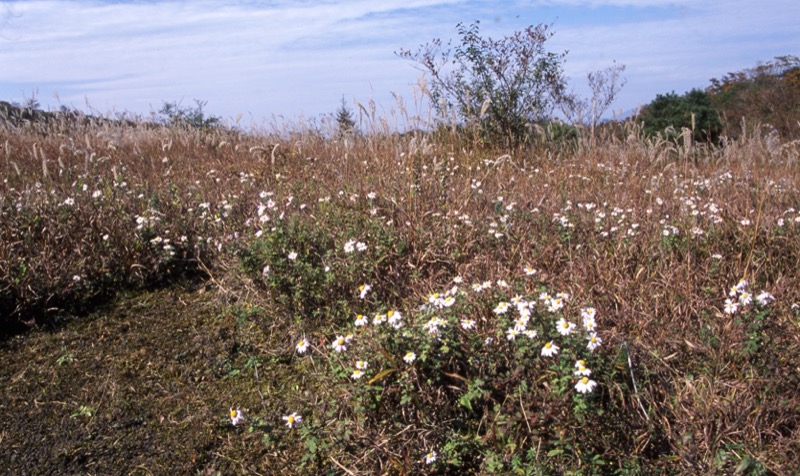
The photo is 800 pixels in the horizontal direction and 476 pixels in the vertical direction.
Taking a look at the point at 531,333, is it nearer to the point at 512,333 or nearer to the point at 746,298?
the point at 512,333

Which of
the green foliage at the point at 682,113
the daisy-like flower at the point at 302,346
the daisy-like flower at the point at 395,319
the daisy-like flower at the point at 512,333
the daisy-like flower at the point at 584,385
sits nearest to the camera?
the daisy-like flower at the point at 584,385

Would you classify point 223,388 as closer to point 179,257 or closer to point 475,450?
point 475,450

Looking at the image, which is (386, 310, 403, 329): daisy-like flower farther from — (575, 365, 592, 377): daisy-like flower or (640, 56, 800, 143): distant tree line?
(640, 56, 800, 143): distant tree line

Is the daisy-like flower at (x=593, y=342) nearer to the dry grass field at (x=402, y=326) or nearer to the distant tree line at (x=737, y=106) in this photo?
the dry grass field at (x=402, y=326)

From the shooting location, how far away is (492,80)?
8.06 meters

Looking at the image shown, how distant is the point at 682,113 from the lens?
510 inches

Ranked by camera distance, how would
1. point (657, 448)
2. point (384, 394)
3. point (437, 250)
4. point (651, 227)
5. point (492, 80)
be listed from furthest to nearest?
point (492, 80)
point (651, 227)
point (437, 250)
point (384, 394)
point (657, 448)

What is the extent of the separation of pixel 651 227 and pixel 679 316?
1124 mm

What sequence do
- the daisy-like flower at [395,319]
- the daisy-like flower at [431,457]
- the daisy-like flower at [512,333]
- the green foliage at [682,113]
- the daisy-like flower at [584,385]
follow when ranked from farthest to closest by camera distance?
the green foliage at [682,113], the daisy-like flower at [395,319], the daisy-like flower at [512,333], the daisy-like flower at [431,457], the daisy-like flower at [584,385]

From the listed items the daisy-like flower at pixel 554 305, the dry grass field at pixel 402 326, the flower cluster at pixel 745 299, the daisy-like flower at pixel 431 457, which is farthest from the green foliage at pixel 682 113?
the daisy-like flower at pixel 431 457

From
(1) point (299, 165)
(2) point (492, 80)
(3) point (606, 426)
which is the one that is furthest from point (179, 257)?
(2) point (492, 80)

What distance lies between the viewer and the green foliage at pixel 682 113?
12.8 meters

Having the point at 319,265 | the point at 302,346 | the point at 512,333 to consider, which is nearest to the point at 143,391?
the point at 302,346

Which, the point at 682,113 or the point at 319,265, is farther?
the point at 682,113
